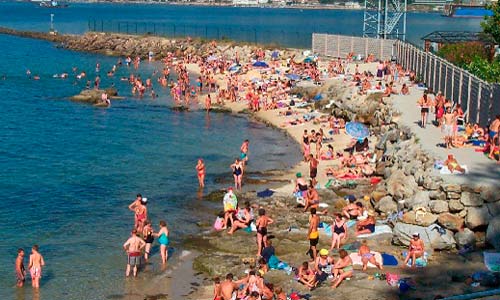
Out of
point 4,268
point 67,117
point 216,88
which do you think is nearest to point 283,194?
point 4,268

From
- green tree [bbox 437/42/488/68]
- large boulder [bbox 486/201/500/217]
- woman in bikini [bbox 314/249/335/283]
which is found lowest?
woman in bikini [bbox 314/249/335/283]

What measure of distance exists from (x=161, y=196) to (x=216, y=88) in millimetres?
29059

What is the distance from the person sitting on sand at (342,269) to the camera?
17453 millimetres

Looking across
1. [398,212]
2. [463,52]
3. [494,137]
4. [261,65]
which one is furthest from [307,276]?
[261,65]

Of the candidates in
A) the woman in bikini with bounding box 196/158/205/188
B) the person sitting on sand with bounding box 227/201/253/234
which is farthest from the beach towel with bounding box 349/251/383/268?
the woman in bikini with bounding box 196/158/205/188

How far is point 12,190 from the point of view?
28922mm

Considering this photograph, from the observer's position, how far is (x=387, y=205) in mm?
23141

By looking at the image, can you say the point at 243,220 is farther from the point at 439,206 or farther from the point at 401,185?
the point at 439,206

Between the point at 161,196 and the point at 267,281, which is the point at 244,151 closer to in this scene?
the point at 161,196

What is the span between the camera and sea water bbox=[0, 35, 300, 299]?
2123 centimetres

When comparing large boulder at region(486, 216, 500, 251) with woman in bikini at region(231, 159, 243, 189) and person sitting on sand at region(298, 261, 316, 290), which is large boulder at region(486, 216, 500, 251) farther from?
woman in bikini at region(231, 159, 243, 189)

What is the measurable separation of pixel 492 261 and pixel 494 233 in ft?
4.31

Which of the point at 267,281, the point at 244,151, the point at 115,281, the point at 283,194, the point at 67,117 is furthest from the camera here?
the point at 67,117

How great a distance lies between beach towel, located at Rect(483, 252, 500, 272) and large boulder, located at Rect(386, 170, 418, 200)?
495cm
